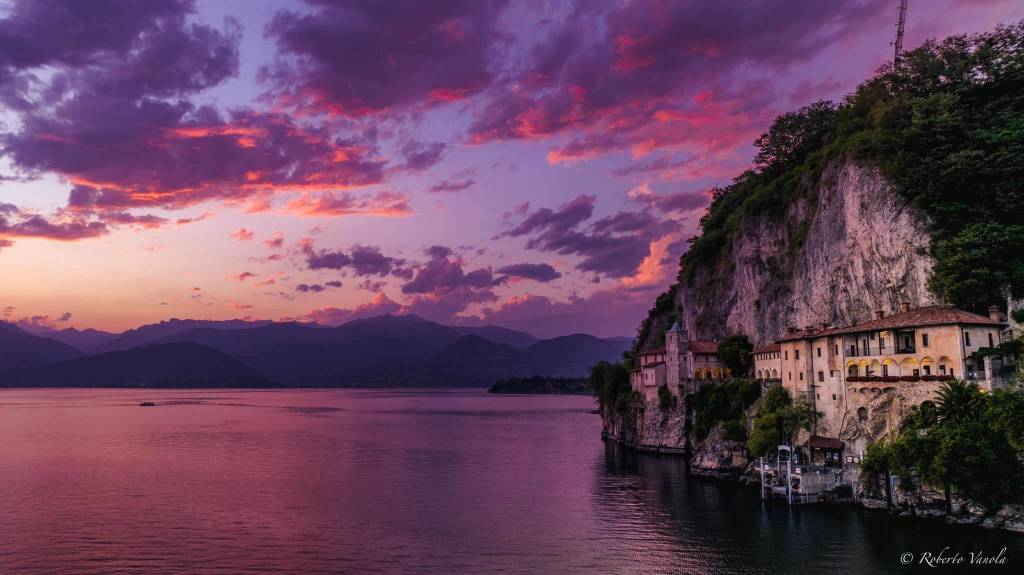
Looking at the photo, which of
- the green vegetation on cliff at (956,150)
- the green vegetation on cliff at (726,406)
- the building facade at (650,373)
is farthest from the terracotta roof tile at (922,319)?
the building facade at (650,373)

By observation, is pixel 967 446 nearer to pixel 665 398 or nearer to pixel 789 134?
pixel 665 398

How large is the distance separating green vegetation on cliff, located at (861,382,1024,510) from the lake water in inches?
142

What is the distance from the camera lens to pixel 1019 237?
58.1 m

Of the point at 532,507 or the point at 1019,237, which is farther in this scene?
the point at 532,507

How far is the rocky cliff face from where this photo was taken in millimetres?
68125

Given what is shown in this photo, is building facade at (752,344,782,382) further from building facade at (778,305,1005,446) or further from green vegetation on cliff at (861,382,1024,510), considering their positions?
green vegetation on cliff at (861,382,1024,510)

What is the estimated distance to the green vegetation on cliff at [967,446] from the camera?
4788 cm

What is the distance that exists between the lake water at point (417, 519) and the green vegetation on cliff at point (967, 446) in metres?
3.59

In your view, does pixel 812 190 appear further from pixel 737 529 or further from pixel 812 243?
pixel 737 529

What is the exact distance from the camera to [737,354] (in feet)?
321

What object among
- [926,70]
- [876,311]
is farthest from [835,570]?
[926,70]

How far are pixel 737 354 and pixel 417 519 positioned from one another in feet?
192

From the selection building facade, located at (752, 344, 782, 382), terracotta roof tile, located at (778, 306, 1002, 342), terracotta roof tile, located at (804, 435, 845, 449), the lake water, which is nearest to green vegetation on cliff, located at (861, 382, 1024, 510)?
the lake water

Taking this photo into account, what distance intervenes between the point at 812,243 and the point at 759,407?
22.6 m
